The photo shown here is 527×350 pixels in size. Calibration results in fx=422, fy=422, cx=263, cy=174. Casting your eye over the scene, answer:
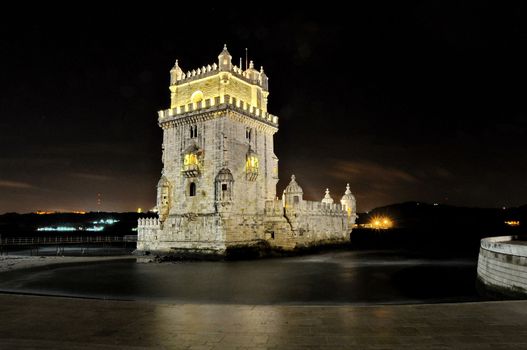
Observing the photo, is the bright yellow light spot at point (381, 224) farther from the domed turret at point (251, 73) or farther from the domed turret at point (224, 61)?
the domed turret at point (224, 61)

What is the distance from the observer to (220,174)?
4147 cm

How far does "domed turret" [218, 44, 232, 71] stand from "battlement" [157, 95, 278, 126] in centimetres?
328

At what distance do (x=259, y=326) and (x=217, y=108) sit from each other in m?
33.6

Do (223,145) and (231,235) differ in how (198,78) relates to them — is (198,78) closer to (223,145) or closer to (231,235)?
(223,145)

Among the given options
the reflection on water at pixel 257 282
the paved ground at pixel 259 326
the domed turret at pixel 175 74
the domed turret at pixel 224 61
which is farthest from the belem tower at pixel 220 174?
the paved ground at pixel 259 326

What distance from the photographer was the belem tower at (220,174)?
139 ft

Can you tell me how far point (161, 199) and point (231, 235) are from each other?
30.5ft

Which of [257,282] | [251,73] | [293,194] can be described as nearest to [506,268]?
[257,282]

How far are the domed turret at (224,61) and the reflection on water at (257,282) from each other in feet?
65.7

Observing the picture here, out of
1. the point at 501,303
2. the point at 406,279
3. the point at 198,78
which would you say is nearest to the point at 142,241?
the point at 198,78

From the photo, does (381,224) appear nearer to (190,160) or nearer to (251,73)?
(251,73)

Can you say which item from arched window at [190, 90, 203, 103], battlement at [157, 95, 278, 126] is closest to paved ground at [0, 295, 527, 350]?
battlement at [157, 95, 278, 126]

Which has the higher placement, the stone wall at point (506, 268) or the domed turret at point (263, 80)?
the domed turret at point (263, 80)

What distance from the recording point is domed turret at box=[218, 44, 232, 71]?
43969mm
